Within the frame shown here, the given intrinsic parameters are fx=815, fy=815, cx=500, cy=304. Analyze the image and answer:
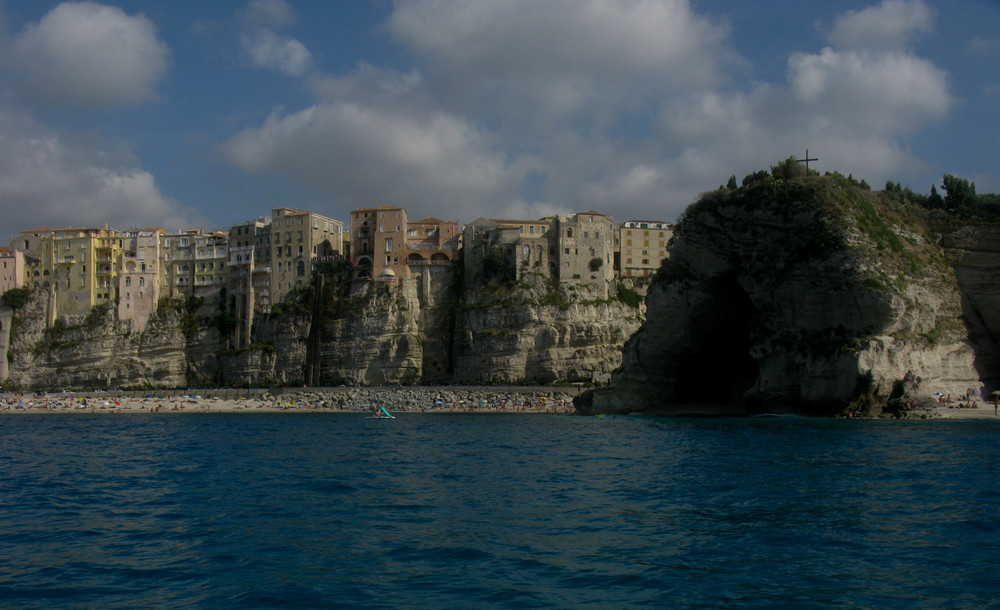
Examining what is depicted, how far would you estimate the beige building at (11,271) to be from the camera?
83625mm

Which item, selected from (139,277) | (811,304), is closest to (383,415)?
(811,304)

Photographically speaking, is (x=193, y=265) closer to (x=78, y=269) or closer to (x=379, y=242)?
(x=78, y=269)

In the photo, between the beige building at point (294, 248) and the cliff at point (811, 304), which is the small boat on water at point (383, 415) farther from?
the beige building at point (294, 248)

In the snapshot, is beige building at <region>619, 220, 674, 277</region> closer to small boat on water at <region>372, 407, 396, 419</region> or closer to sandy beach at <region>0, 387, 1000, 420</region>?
sandy beach at <region>0, 387, 1000, 420</region>

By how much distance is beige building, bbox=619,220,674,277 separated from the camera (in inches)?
3253

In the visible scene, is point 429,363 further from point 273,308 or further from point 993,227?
point 993,227

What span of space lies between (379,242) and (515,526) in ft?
218

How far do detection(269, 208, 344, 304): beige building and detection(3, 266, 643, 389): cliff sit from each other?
2061 millimetres

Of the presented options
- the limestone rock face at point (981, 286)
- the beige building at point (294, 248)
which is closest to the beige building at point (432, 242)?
the beige building at point (294, 248)

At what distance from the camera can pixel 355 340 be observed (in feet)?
247

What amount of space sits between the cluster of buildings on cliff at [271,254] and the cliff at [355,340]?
1.81m

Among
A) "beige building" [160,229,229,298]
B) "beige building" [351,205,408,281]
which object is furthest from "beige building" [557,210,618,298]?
"beige building" [160,229,229,298]

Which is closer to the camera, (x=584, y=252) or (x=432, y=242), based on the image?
(x=584, y=252)

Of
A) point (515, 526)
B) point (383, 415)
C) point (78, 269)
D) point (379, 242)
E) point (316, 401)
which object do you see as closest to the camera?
point (515, 526)
